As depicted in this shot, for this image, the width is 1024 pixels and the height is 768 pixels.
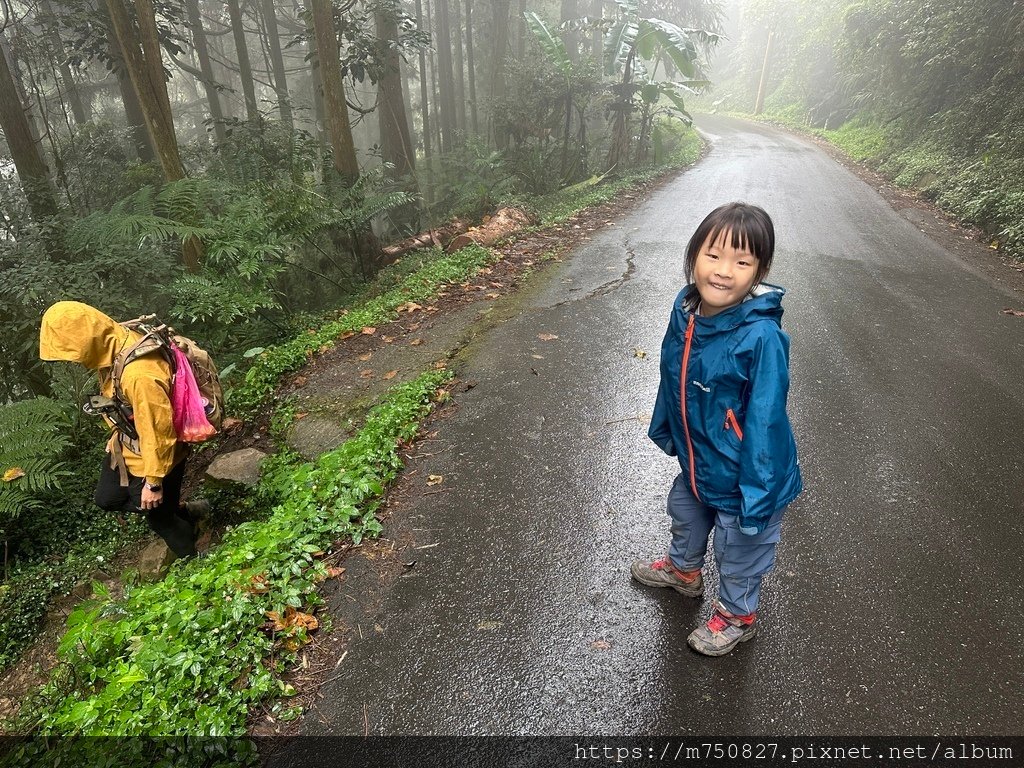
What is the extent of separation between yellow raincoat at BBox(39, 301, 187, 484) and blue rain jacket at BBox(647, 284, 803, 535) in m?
2.94

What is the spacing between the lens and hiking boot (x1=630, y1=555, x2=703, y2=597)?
8.87 feet

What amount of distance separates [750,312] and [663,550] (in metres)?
1.51

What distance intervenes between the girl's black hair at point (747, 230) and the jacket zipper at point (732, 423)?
0.53 m

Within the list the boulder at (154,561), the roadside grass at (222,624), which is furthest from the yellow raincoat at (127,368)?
the boulder at (154,561)

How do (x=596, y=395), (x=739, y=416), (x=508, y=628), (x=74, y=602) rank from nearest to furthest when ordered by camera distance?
(x=739, y=416) → (x=508, y=628) → (x=74, y=602) → (x=596, y=395)

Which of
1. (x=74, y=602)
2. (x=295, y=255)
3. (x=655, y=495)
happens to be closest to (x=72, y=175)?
(x=295, y=255)

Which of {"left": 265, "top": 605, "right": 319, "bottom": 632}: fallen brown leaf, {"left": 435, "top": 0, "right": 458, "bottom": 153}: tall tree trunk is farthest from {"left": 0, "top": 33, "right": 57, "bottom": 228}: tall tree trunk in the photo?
{"left": 435, "top": 0, "right": 458, "bottom": 153}: tall tree trunk

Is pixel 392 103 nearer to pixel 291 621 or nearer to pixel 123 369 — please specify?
pixel 123 369

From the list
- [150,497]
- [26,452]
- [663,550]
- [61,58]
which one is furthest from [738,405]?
[61,58]

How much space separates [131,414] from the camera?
10.8 ft

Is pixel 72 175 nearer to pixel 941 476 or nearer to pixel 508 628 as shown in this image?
pixel 508 628

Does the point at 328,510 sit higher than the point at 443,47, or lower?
lower

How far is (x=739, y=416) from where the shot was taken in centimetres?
218

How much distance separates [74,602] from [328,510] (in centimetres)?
261
